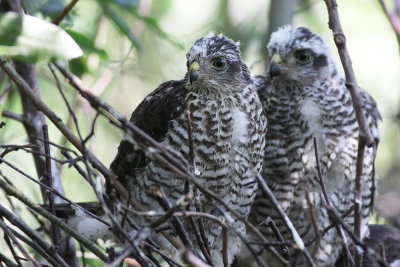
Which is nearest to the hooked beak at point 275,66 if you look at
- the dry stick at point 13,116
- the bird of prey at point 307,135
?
the bird of prey at point 307,135

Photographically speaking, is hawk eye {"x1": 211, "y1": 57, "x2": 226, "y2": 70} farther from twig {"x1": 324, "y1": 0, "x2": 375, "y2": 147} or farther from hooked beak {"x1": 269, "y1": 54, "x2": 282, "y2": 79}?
twig {"x1": 324, "y1": 0, "x2": 375, "y2": 147}

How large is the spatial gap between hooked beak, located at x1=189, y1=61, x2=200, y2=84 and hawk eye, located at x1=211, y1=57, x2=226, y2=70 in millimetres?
126

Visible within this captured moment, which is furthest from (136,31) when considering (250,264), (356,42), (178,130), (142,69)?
(356,42)

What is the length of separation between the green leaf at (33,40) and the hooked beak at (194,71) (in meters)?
1.33

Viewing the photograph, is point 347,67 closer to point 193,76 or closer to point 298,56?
point 193,76

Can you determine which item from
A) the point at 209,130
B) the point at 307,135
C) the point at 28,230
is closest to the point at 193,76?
the point at 209,130

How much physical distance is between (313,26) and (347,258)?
12.4 feet

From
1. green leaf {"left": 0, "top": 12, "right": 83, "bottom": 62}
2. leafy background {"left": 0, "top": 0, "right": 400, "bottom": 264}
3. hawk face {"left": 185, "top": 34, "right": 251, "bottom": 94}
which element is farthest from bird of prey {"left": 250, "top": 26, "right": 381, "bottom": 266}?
green leaf {"left": 0, "top": 12, "right": 83, "bottom": 62}

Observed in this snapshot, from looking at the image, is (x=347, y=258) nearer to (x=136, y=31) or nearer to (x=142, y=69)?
(x=136, y=31)

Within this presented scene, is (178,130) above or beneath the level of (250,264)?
above

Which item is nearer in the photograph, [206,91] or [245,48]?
[206,91]

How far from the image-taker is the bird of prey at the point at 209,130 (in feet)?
10.00

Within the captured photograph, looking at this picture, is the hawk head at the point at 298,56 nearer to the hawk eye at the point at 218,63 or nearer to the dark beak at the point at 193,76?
the hawk eye at the point at 218,63

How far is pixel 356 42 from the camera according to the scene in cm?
600
